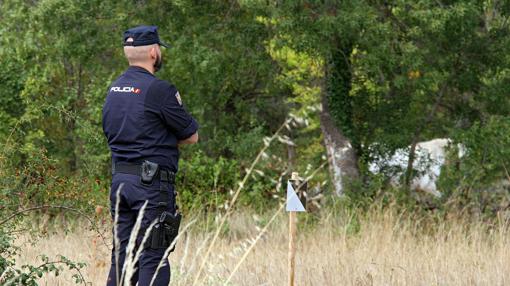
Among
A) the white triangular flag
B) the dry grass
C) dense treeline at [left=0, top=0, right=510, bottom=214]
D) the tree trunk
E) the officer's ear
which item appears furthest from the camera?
the tree trunk

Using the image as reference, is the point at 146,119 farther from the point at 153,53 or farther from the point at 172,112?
the point at 153,53

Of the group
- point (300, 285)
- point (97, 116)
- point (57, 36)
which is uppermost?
point (57, 36)

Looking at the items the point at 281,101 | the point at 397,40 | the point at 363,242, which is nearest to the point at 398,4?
the point at 397,40

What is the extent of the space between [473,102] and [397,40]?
1.81 metres

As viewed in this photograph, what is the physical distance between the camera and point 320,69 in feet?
48.8

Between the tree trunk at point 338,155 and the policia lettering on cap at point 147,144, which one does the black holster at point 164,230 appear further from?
the tree trunk at point 338,155

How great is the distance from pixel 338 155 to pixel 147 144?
28.6ft

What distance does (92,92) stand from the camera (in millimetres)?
14422

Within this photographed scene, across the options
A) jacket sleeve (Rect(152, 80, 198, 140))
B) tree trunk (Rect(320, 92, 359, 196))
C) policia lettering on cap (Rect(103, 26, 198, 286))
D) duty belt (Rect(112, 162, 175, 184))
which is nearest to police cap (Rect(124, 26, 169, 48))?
policia lettering on cap (Rect(103, 26, 198, 286))

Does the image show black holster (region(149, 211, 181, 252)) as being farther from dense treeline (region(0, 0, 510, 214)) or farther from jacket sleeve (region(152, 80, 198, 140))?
dense treeline (region(0, 0, 510, 214))

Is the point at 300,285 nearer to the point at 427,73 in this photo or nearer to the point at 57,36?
the point at 427,73

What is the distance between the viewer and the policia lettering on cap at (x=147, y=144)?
571cm

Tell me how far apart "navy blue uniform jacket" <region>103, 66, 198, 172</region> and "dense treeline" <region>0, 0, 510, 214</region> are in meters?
6.32

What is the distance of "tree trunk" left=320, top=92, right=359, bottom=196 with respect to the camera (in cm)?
1431
